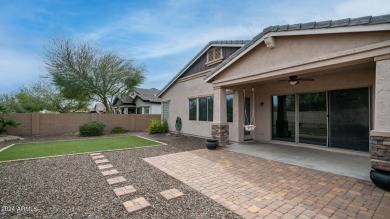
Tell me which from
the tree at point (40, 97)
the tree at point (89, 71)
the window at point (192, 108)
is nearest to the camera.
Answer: the window at point (192, 108)

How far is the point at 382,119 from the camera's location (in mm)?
4285

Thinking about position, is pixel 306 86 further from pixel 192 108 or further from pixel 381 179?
pixel 192 108

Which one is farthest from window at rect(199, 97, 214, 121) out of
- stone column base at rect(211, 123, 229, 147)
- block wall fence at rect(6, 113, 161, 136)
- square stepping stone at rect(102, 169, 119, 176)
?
block wall fence at rect(6, 113, 161, 136)

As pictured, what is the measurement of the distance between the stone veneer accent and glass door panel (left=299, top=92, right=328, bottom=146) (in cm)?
369

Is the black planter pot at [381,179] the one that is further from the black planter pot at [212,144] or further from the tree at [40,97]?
the tree at [40,97]

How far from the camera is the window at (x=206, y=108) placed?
37.9 ft

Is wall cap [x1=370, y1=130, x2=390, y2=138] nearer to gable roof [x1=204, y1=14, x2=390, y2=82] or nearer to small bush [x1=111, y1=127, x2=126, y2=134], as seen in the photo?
gable roof [x1=204, y1=14, x2=390, y2=82]

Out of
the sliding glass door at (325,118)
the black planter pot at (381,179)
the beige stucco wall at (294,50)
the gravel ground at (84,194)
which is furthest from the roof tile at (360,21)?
the gravel ground at (84,194)

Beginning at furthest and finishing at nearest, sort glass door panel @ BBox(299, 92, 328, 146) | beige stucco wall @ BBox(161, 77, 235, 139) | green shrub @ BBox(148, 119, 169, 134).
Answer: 1. green shrub @ BBox(148, 119, 169, 134)
2. beige stucco wall @ BBox(161, 77, 235, 139)
3. glass door panel @ BBox(299, 92, 328, 146)

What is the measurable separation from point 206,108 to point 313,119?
5727mm

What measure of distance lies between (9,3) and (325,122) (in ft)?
41.6

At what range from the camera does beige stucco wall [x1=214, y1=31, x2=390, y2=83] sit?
4.68 m

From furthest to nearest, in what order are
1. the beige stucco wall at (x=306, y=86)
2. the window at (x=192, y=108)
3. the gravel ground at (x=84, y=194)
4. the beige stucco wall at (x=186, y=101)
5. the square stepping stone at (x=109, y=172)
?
1. the window at (x=192, y=108)
2. the beige stucco wall at (x=186, y=101)
3. the beige stucco wall at (x=306, y=86)
4. the square stepping stone at (x=109, y=172)
5. the gravel ground at (x=84, y=194)

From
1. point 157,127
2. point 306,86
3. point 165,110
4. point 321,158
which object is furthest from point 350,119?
point 165,110
